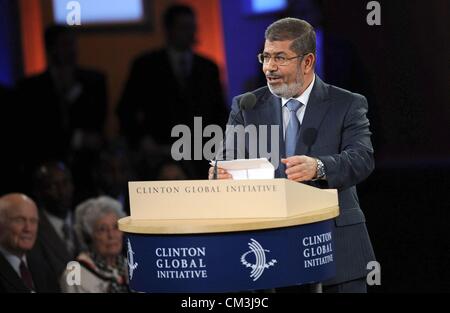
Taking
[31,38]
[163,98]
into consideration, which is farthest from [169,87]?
[31,38]

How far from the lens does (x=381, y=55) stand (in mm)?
5086

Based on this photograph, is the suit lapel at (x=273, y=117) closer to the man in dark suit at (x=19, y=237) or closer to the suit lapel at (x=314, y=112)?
the suit lapel at (x=314, y=112)

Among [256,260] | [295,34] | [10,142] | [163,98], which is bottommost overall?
[256,260]

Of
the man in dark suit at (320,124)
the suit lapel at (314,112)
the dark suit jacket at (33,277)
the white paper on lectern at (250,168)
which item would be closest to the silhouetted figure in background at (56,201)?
the dark suit jacket at (33,277)

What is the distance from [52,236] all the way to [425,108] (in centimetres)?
241

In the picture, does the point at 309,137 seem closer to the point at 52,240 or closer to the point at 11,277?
the point at 11,277

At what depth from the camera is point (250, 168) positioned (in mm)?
4020

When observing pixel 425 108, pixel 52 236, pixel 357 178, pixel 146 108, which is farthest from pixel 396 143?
pixel 52 236

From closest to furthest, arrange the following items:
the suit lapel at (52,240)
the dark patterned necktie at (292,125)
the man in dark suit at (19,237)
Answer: the dark patterned necktie at (292,125) → the man in dark suit at (19,237) → the suit lapel at (52,240)

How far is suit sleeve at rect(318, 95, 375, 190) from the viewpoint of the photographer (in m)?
4.26

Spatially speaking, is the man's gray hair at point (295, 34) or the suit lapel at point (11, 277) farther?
the suit lapel at point (11, 277)

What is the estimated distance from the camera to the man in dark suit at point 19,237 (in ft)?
18.9

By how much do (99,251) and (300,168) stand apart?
2.07 m

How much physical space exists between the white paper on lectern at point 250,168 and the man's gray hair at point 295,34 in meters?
0.57
